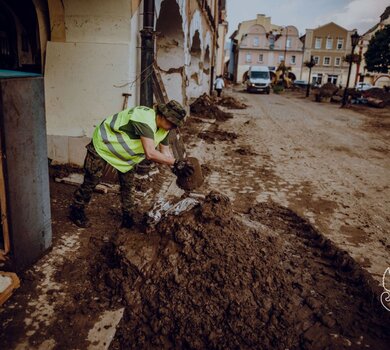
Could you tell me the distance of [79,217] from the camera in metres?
3.98

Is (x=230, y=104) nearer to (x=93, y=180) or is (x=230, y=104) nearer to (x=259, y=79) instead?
(x=259, y=79)

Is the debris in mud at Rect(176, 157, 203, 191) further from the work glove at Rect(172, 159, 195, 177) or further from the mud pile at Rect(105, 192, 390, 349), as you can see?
the mud pile at Rect(105, 192, 390, 349)

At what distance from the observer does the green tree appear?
1193 inches

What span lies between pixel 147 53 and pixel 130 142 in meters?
2.77

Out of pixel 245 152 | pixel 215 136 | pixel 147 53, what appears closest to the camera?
pixel 147 53

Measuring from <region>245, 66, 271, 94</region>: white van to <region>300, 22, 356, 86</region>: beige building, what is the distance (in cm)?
2947

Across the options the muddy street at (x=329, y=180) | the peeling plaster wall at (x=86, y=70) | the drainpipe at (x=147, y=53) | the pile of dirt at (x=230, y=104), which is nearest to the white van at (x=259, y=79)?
the pile of dirt at (x=230, y=104)

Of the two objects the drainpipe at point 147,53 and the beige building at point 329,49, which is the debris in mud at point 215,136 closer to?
the drainpipe at point 147,53

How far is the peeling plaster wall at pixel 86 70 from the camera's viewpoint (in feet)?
17.3

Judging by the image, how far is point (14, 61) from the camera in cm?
647

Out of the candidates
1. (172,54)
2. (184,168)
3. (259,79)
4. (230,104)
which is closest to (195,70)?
(230,104)

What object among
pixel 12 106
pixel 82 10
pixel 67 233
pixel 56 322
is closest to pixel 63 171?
pixel 67 233

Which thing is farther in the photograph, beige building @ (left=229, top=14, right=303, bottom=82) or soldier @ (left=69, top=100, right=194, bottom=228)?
beige building @ (left=229, top=14, right=303, bottom=82)

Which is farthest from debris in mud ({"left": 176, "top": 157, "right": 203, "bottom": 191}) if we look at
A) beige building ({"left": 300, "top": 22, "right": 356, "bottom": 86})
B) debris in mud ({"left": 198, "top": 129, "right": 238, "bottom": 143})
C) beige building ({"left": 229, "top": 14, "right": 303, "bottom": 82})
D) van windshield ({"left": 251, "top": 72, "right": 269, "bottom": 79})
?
beige building ({"left": 300, "top": 22, "right": 356, "bottom": 86})
